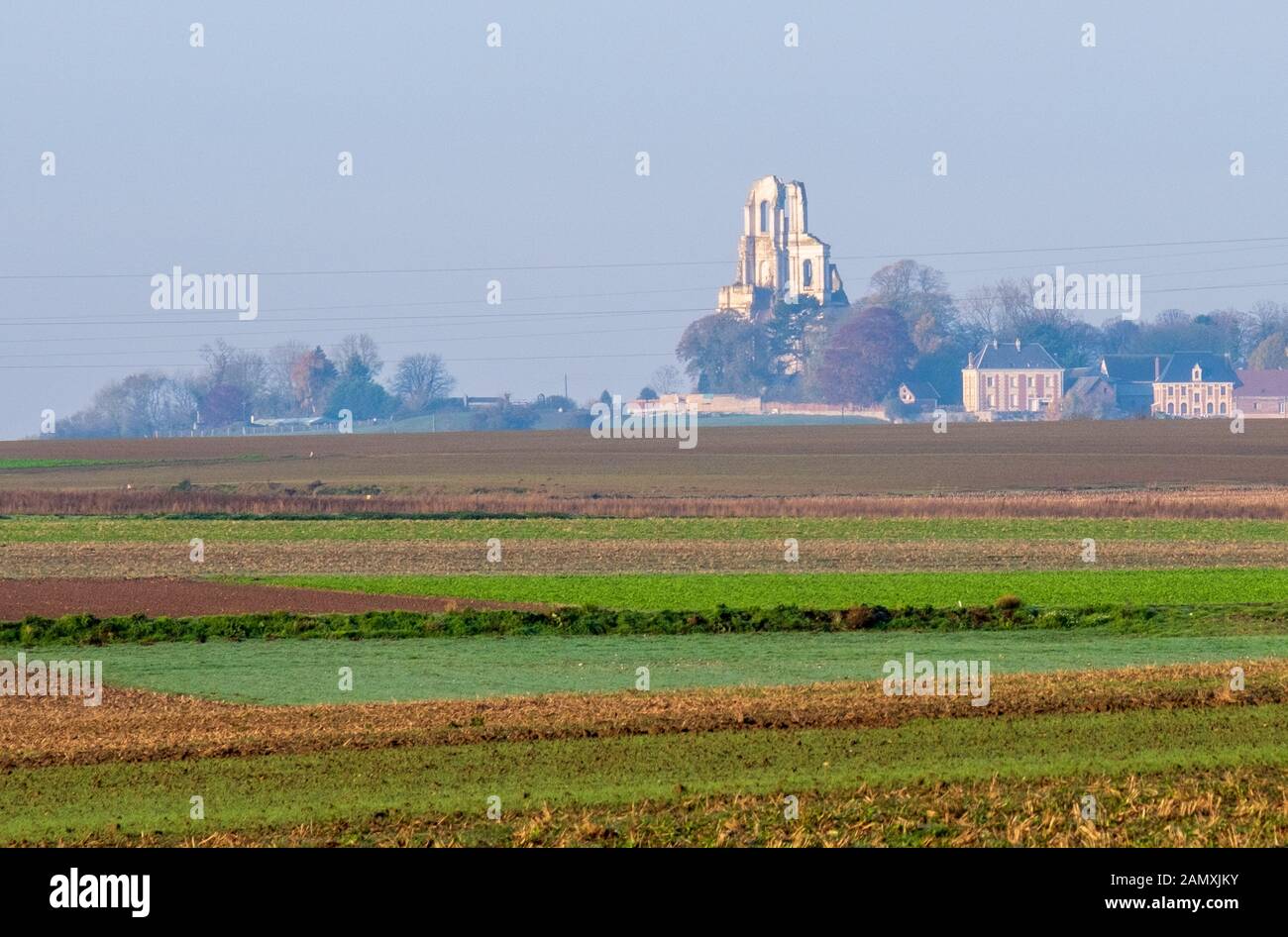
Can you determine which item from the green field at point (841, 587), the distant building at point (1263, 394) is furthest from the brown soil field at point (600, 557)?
the distant building at point (1263, 394)

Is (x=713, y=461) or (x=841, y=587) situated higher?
(x=713, y=461)

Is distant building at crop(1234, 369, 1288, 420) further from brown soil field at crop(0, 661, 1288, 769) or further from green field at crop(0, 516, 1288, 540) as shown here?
brown soil field at crop(0, 661, 1288, 769)

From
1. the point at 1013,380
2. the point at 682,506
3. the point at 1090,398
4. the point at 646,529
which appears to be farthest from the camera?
the point at 1013,380

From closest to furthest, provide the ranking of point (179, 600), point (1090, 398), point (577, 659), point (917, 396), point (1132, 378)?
point (577, 659) < point (179, 600) < point (1090, 398) < point (917, 396) < point (1132, 378)

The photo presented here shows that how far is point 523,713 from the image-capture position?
22594 mm

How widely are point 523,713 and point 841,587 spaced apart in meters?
19.3

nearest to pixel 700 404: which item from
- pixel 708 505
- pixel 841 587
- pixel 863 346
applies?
pixel 863 346

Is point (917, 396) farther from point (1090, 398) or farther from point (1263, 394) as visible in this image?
point (1263, 394)

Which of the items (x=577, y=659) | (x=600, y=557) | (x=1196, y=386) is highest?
(x=1196, y=386)

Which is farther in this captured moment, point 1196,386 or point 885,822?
point 1196,386
